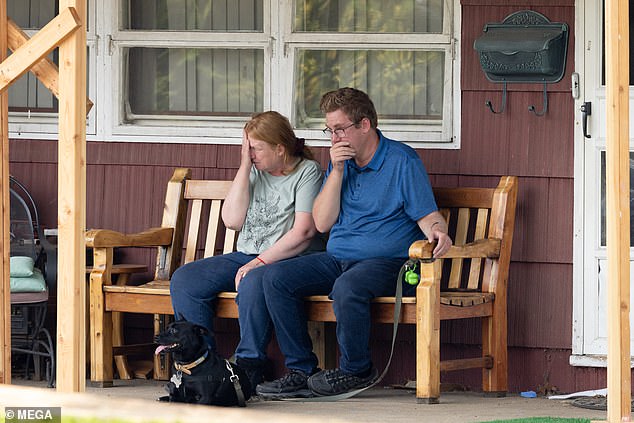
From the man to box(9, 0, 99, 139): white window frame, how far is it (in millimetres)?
1340

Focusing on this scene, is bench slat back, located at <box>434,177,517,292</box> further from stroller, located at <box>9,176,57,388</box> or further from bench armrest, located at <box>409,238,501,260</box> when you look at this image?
stroller, located at <box>9,176,57,388</box>

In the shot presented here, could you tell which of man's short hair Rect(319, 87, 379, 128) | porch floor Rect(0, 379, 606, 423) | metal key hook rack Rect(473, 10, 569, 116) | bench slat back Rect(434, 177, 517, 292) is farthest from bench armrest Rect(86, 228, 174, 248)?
metal key hook rack Rect(473, 10, 569, 116)

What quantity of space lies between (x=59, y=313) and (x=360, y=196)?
1.61m

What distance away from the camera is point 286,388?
513 cm

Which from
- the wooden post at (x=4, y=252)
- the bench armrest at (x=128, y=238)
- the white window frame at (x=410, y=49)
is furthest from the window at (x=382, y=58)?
the wooden post at (x=4, y=252)

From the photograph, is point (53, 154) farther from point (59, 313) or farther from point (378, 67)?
point (59, 313)

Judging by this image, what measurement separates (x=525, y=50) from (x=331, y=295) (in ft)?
4.53

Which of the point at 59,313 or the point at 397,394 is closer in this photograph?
the point at 59,313

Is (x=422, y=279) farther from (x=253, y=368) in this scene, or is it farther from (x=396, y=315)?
(x=253, y=368)

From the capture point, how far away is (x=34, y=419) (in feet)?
13.0

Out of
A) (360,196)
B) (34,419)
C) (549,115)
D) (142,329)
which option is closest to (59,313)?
(34,419)

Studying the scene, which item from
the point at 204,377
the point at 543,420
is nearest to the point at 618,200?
the point at 543,420

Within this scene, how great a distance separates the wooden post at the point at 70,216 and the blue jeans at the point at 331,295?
45.5 inches

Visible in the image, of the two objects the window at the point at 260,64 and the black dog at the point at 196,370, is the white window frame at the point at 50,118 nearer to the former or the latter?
the window at the point at 260,64
